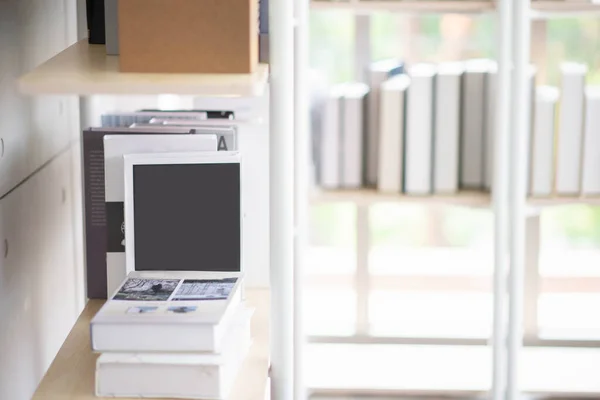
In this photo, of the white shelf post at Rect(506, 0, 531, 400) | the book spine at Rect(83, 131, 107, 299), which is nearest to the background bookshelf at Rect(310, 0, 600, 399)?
the white shelf post at Rect(506, 0, 531, 400)

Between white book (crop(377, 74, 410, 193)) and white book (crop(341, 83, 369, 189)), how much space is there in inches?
2.2

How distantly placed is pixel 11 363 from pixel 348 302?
168cm

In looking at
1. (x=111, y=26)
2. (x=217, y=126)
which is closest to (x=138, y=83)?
(x=111, y=26)

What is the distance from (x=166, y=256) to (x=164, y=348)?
23 centimetres

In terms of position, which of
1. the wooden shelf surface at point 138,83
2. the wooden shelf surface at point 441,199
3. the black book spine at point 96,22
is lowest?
the wooden shelf surface at point 441,199

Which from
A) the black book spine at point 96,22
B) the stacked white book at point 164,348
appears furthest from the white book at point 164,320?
the black book spine at point 96,22

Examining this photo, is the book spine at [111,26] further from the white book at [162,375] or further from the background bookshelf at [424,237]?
the background bookshelf at [424,237]

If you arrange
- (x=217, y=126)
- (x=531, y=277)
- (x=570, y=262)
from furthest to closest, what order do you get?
1. (x=570, y=262)
2. (x=531, y=277)
3. (x=217, y=126)

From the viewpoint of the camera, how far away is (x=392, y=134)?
8.31 ft

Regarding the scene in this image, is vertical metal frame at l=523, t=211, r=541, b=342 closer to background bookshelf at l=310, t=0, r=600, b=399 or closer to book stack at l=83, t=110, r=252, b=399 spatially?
background bookshelf at l=310, t=0, r=600, b=399

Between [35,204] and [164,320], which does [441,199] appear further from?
[164,320]

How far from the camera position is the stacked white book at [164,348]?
1.26 meters

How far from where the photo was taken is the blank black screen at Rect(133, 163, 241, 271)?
1468mm

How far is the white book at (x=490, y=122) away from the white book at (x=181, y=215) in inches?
46.8
